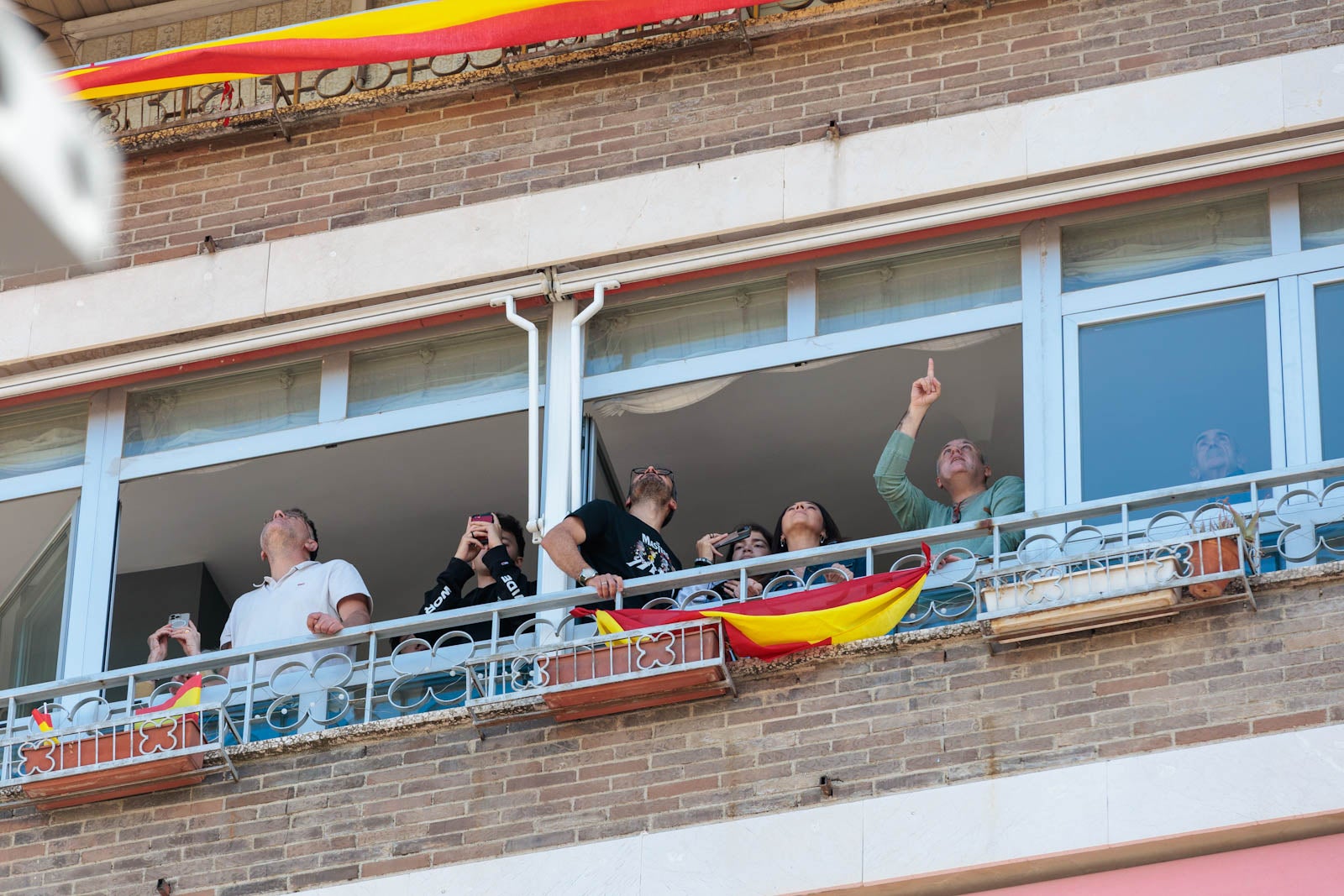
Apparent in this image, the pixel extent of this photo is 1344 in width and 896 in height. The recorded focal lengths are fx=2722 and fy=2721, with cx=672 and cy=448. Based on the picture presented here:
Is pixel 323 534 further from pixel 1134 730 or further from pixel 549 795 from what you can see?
pixel 1134 730

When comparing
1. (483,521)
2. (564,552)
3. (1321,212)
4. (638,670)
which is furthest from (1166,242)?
(483,521)

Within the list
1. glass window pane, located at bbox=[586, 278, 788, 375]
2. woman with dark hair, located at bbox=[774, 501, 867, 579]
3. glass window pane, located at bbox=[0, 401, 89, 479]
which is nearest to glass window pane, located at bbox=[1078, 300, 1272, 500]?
woman with dark hair, located at bbox=[774, 501, 867, 579]

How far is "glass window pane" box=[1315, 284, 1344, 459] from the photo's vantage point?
1150 cm

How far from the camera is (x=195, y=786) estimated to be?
1177 cm

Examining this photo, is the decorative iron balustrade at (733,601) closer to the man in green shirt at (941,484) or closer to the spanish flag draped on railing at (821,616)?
the spanish flag draped on railing at (821,616)

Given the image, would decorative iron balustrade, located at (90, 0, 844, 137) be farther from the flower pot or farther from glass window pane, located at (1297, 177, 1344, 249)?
the flower pot

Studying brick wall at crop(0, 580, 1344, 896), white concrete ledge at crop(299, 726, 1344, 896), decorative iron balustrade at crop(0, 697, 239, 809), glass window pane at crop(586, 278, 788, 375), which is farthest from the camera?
glass window pane at crop(586, 278, 788, 375)

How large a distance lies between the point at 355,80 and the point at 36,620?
3158mm

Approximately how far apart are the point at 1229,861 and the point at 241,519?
669 cm

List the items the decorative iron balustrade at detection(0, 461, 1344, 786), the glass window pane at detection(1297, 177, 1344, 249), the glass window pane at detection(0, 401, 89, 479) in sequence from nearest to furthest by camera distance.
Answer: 1. the decorative iron balustrade at detection(0, 461, 1344, 786)
2. the glass window pane at detection(1297, 177, 1344, 249)
3. the glass window pane at detection(0, 401, 89, 479)

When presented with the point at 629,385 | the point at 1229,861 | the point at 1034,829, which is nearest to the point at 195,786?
the point at 629,385

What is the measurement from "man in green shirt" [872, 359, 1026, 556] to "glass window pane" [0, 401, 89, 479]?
4.16 m

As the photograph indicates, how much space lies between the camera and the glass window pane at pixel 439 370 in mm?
13086

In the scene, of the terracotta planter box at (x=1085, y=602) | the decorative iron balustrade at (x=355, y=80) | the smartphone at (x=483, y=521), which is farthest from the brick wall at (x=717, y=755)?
the decorative iron balustrade at (x=355, y=80)
